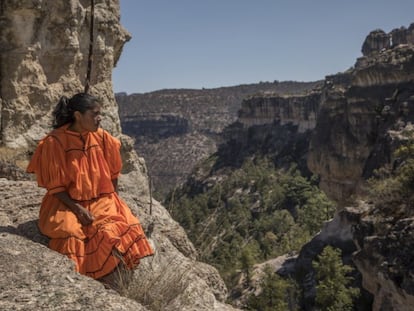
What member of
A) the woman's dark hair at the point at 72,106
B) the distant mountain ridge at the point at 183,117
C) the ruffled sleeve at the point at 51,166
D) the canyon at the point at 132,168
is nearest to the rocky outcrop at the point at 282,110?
the distant mountain ridge at the point at 183,117

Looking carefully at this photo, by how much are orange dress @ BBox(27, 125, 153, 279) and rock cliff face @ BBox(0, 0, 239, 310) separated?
6.1 inches

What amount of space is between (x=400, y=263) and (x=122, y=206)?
8259 mm

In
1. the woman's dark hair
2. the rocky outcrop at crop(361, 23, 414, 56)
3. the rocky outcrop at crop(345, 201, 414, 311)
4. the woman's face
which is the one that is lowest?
A: the rocky outcrop at crop(345, 201, 414, 311)

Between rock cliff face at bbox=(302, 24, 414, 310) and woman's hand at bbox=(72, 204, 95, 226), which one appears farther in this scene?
rock cliff face at bbox=(302, 24, 414, 310)

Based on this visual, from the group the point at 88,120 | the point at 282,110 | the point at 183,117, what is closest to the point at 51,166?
the point at 88,120

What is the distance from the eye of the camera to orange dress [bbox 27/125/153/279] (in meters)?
3.11

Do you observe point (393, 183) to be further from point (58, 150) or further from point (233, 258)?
point (233, 258)

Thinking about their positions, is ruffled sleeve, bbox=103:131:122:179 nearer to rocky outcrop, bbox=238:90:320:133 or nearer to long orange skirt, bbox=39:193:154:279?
long orange skirt, bbox=39:193:154:279

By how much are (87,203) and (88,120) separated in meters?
0.59

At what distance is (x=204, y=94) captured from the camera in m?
112

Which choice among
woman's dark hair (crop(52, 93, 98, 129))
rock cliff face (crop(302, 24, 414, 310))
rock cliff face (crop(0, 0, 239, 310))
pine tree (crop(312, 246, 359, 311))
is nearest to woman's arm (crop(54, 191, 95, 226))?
rock cliff face (crop(0, 0, 239, 310))

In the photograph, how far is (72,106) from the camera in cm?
356

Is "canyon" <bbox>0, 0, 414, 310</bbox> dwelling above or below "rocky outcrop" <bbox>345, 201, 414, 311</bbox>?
above

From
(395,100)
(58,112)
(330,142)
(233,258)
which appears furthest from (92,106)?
(233,258)
